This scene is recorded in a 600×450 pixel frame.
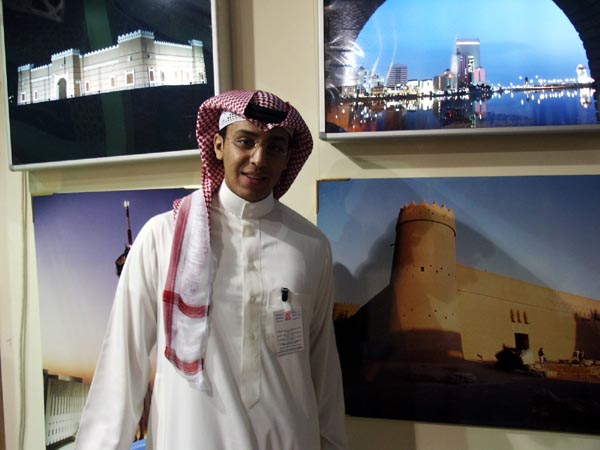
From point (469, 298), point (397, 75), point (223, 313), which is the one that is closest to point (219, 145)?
point (223, 313)

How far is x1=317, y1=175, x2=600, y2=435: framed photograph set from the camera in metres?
1.30

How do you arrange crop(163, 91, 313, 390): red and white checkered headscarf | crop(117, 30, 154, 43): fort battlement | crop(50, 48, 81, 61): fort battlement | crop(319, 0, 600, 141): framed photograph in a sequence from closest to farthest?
1. crop(163, 91, 313, 390): red and white checkered headscarf
2. crop(319, 0, 600, 141): framed photograph
3. crop(117, 30, 154, 43): fort battlement
4. crop(50, 48, 81, 61): fort battlement

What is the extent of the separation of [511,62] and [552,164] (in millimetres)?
292

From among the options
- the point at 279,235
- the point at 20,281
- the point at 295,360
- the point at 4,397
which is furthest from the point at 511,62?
the point at 4,397

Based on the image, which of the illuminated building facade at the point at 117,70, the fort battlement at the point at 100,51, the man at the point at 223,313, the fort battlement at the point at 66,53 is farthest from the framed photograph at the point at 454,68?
the fort battlement at the point at 66,53

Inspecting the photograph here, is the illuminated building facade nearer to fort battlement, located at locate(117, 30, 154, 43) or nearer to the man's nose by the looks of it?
fort battlement, located at locate(117, 30, 154, 43)

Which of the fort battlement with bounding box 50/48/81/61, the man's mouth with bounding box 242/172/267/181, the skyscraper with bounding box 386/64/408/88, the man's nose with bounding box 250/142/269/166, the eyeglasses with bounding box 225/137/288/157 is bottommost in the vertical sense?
the man's mouth with bounding box 242/172/267/181

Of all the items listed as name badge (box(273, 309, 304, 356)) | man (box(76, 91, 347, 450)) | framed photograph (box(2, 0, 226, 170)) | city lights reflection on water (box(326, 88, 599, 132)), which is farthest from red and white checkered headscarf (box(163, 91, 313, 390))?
framed photograph (box(2, 0, 226, 170))

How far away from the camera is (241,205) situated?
3.61 feet

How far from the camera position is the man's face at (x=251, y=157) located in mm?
1036

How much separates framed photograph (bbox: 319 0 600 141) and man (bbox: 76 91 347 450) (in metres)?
0.30

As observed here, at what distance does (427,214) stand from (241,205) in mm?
560

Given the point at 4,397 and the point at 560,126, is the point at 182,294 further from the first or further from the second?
the point at 4,397

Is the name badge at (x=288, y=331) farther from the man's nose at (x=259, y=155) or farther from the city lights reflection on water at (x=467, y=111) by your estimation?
the city lights reflection on water at (x=467, y=111)
